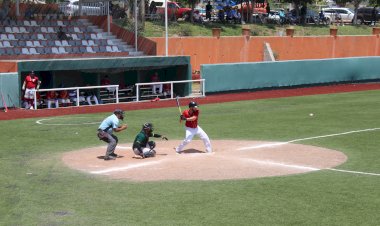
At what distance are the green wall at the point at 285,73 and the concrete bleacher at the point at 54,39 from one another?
19.3 ft

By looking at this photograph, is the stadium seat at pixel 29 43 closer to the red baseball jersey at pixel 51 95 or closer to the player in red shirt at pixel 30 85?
the red baseball jersey at pixel 51 95

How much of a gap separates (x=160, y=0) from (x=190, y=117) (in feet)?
156

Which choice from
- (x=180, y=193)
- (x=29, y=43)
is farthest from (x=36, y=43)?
(x=180, y=193)

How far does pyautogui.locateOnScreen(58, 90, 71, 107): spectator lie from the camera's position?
2981cm

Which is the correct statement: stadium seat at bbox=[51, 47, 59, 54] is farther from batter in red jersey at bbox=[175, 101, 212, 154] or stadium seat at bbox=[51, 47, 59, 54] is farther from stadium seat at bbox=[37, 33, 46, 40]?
batter in red jersey at bbox=[175, 101, 212, 154]

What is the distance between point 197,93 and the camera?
35.1 m

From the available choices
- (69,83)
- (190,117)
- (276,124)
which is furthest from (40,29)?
(190,117)

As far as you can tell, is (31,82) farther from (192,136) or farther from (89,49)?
(192,136)

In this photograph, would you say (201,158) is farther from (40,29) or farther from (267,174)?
(40,29)

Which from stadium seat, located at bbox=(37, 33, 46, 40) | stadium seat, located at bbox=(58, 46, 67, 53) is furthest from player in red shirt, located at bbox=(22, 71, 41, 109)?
stadium seat, located at bbox=(37, 33, 46, 40)

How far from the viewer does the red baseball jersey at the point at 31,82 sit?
93.3ft

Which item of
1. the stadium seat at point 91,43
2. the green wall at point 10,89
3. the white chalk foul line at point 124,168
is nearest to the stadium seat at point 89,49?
the stadium seat at point 91,43

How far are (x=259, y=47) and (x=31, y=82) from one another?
891 inches

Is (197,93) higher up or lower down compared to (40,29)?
lower down
